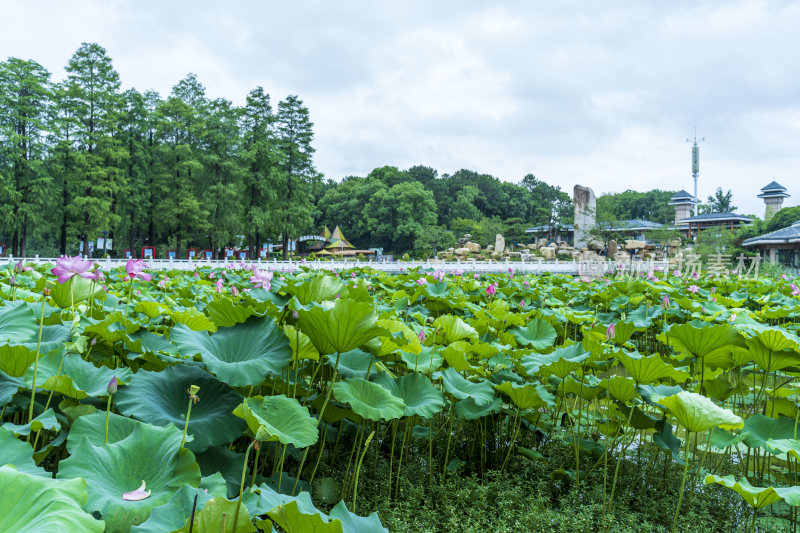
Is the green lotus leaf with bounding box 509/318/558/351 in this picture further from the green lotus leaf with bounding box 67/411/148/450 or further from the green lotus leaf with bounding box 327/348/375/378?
the green lotus leaf with bounding box 67/411/148/450

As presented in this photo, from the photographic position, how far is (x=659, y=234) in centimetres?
2506

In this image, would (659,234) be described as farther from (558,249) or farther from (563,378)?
(563,378)

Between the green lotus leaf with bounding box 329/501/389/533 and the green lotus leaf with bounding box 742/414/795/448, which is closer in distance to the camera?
the green lotus leaf with bounding box 329/501/389/533

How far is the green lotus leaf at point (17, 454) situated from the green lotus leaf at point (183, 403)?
26cm

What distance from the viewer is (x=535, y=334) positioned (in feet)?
8.75

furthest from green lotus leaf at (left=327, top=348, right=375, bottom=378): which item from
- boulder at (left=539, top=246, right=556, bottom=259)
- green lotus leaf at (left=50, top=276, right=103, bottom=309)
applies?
boulder at (left=539, top=246, right=556, bottom=259)

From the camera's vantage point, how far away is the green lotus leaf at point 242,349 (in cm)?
118

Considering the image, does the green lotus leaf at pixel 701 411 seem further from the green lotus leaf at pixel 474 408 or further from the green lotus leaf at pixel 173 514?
the green lotus leaf at pixel 173 514

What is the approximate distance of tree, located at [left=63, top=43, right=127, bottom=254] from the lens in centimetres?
1859

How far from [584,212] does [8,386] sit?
2657 centimetres

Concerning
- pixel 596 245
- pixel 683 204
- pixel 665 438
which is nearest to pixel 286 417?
pixel 665 438

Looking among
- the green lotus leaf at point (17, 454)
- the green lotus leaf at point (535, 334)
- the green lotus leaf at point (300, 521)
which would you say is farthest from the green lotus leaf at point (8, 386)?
the green lotus leaf at point (535, 334)

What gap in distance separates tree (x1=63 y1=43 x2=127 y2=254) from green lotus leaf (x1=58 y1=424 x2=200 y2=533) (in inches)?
807

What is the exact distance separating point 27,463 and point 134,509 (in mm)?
258
